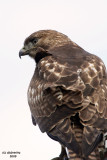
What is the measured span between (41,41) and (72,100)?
469 centimetres

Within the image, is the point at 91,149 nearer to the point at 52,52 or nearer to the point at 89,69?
the point at 89,69

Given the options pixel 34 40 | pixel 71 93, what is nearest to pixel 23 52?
pixel 34 40

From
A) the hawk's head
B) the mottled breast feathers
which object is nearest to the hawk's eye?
the hawk's head

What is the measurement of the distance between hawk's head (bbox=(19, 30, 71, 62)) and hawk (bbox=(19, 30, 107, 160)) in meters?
1.70

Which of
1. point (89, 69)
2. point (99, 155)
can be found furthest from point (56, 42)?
point (99, 155)

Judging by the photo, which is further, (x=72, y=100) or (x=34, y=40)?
(x=34, y=40)

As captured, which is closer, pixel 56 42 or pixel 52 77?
pixel 52 77

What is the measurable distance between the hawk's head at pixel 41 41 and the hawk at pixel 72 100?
170 centimetres

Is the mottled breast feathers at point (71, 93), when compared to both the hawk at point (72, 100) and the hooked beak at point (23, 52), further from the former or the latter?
the hooked beak at point (23, 52)

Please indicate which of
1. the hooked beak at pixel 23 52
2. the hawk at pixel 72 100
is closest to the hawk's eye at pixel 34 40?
the hooked beak at pixel 23 52

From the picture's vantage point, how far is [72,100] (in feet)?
30.2

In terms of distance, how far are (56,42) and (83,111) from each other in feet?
15.3

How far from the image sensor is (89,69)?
10422 mm

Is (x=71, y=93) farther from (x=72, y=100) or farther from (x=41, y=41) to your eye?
(x=41, y=41)
